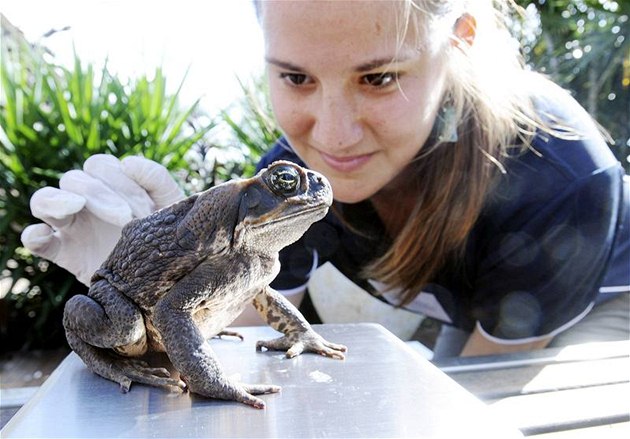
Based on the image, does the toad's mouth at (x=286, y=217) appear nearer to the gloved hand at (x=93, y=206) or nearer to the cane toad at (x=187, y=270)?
the cane toad at (x=187, y=270)

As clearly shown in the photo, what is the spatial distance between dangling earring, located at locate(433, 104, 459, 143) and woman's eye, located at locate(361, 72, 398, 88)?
8.6 inches

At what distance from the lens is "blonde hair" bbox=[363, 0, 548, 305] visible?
47.4 inches

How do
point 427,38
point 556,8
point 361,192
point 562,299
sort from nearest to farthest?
point 427,38, point 361,192, point 562,299, point 556,8

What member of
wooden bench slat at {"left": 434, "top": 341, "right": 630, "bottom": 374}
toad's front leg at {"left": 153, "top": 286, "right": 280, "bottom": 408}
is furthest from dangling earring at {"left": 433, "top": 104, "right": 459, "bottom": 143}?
toad's front leg at {"left": 153, "top": 286, "right": 280, "bottom": 408}

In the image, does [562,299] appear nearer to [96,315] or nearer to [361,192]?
[361,192]

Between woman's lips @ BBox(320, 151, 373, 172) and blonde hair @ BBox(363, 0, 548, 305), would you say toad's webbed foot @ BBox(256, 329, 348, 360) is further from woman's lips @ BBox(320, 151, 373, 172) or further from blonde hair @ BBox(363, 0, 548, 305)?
blonde hair @ BBox(363, 0, 548, 305)

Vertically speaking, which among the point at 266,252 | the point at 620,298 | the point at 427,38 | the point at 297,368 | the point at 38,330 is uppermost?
the point at 427,38

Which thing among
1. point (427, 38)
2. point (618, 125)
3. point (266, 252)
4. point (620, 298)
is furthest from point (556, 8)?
point (266, 252)

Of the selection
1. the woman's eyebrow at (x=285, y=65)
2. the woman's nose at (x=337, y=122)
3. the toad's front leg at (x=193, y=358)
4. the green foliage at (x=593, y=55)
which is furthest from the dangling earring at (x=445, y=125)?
the green foliage at (x=593, y=55)

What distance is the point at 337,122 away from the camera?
99 centimetres

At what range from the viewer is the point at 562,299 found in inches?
49.3

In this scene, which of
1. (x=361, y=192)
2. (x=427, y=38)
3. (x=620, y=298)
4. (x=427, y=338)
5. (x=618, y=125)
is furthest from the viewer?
(x=618, y=125)

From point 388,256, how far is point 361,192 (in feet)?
0.77

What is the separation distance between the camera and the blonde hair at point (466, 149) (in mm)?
1203
